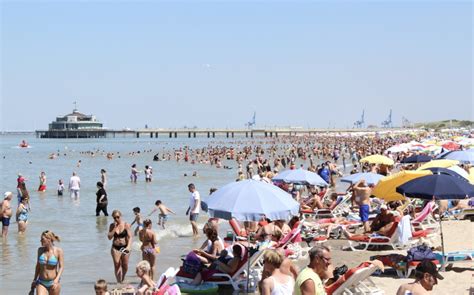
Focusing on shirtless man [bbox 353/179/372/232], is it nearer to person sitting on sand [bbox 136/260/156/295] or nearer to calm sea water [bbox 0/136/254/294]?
calm sea water [bbox 0/136/254/294]

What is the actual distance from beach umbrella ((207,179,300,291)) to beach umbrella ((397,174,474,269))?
193 centimetres

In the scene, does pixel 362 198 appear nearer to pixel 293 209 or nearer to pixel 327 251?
pixel 293 209

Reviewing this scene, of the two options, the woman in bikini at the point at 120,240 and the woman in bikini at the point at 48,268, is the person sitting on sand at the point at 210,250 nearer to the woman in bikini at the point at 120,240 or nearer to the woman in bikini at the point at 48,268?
the woman in bikini at the point at 120,240

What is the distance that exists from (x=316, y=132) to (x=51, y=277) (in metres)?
167

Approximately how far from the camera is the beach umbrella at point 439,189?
9.06 metres

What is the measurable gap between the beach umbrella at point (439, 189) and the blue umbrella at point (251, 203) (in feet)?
6.32

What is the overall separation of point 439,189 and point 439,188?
21mm

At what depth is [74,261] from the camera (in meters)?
12.3

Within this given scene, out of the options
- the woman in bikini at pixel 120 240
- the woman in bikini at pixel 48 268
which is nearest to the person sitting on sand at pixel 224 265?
the woman in bikini at pixel 120 240

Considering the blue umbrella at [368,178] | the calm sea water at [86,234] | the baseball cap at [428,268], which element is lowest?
the calm sea water at [86,234]

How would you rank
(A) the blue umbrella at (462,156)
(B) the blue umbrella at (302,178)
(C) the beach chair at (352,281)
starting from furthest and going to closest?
(A) the blue umbrella at (462,156), (B) the blue umbrella at (302,178), (C) the beach chair at (352,281)

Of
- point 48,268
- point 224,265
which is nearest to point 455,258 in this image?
point 224,265

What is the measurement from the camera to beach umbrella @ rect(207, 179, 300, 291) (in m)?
8.16

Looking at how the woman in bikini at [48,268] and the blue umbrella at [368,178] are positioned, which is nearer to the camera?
the woman in bikini at [48,268]
